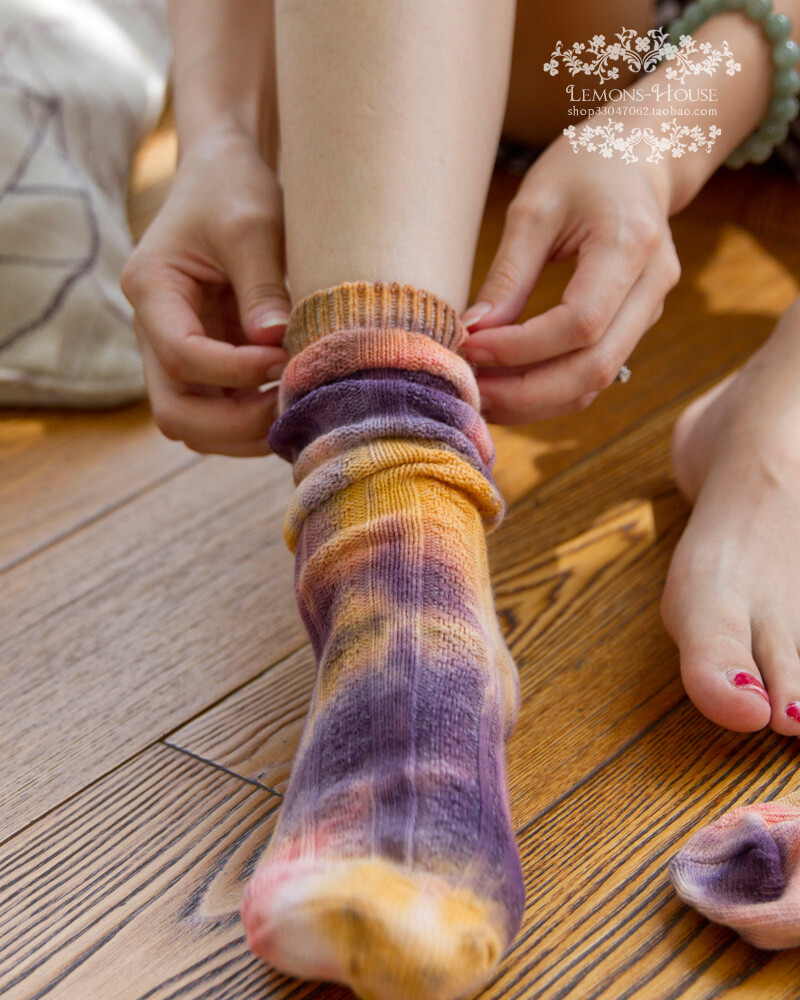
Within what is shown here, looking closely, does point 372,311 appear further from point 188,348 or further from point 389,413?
point 188,348

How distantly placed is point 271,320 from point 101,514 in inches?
11.2

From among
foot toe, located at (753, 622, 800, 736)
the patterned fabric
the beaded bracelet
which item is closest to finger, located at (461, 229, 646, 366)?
foot toe, located at (753, 622, 800, 736)

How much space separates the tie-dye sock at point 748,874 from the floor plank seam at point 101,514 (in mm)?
535

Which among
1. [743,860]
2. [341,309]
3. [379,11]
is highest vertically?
[379,11]

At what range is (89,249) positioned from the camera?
102 centimetres

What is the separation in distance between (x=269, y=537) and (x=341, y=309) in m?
0.29

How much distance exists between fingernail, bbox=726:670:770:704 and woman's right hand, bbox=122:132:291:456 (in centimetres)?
33

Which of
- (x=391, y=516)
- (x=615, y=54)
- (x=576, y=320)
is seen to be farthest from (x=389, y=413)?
(x=615, y=54)

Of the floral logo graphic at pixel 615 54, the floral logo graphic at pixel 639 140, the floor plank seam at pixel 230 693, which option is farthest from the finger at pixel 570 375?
the floral logo graphic at pixel 615 54

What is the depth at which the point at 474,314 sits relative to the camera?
65cm

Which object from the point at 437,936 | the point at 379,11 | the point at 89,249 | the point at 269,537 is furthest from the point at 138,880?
the point at 89,249

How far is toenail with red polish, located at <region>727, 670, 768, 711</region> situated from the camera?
23.2 inches

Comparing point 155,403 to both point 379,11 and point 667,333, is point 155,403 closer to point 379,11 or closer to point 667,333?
point 379,11

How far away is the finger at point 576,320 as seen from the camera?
0.63 meters
